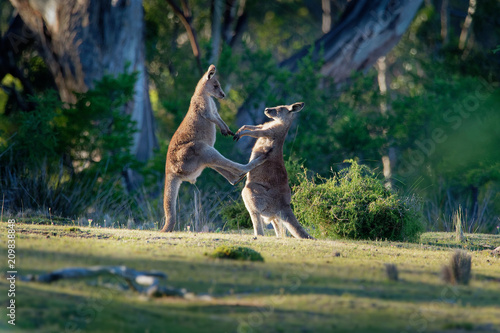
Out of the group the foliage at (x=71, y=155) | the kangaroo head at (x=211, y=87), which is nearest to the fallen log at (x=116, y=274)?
the kangaroo head at (x=211, y=87)

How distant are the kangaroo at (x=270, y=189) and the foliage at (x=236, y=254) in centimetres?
239

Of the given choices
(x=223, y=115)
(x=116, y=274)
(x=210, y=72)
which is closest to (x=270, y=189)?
(x=210, y=72)

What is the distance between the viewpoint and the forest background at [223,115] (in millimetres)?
14047

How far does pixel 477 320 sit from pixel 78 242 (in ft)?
14.5

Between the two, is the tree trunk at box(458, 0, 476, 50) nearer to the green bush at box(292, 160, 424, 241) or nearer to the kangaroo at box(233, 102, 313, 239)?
the green bush at box(292, 160, 424, 241)

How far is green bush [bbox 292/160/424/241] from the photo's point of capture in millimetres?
10164

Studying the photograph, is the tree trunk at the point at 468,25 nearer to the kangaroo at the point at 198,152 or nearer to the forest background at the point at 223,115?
the forest background at the point at 223,115

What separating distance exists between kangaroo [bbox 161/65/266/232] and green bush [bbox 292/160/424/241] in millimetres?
1735

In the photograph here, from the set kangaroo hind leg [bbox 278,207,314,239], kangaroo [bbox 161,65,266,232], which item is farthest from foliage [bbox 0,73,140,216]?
kangaroo hind leg [bbox 278,207,314,239]

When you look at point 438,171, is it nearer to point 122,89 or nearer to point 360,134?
point 360,134

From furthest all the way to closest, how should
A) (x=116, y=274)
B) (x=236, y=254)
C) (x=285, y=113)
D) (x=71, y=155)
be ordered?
1. (x=71, y=155)
2. (x=285, y=113)
3. (x=236, y=254)
4. (x=116, y=274)

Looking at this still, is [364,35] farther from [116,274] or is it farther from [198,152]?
[116,274]

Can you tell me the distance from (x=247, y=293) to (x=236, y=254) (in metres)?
1.53

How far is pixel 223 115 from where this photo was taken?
24297 mm
